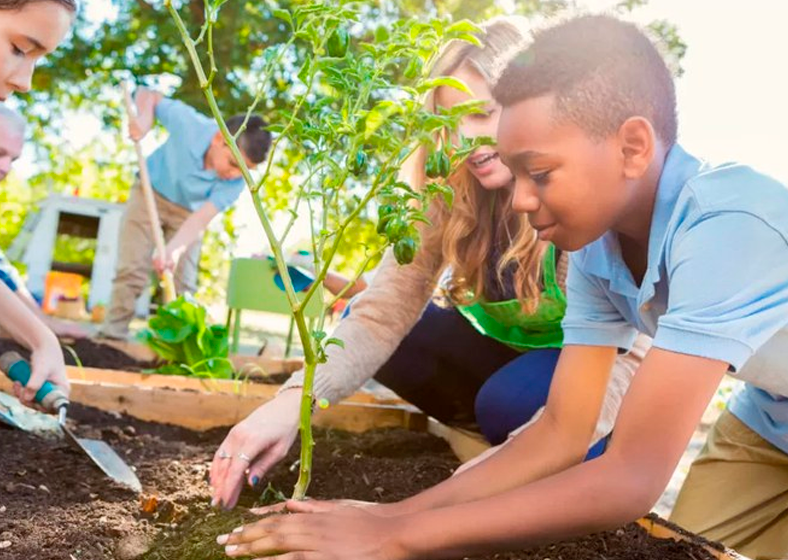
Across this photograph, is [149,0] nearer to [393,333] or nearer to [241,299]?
[241,299]

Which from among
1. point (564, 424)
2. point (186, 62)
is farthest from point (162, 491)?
point (186, 62)

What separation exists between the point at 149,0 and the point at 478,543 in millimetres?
7498

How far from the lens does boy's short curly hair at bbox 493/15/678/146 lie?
55.9 inches

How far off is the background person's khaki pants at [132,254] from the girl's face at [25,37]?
3428 millimetres

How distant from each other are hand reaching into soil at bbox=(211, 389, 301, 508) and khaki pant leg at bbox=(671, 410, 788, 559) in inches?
47.4

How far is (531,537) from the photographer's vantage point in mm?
1271

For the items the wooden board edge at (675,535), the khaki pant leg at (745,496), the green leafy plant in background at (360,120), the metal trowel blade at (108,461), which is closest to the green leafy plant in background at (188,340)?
the metal trowel blade at (108,461)

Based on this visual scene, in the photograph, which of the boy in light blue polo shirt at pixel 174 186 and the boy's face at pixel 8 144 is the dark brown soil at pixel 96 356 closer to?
the boy in light blue polo shirt at pixel 174 186

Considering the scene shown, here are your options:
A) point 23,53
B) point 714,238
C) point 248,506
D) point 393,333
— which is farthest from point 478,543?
point 23,53

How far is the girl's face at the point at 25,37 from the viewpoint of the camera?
6.03 ft

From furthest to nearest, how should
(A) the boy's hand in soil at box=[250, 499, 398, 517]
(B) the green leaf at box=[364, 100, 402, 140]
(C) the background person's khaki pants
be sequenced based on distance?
(C) the background person's khaki pants
(A) the boy's hand in soil at box=[250, 499, 398, 517]
(B) the green leaf at box=[364, 100, 402, 140]

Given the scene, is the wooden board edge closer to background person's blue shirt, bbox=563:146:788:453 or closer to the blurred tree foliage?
background person's blue shirt, bbox=563:146:788:453

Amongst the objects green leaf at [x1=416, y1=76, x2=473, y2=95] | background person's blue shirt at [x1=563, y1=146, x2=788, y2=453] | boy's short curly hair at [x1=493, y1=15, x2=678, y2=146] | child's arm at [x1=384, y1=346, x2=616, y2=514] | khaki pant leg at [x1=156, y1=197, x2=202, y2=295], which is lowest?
khaki pant leg at [x1=156, y1=197, x2=202, y2=295]

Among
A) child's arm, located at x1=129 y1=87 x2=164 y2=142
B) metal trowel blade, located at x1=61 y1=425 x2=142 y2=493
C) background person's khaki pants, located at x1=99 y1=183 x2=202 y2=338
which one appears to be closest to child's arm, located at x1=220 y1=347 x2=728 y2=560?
metal trowel blade, located at x1=61 y1=425 x2=142 y2=493
